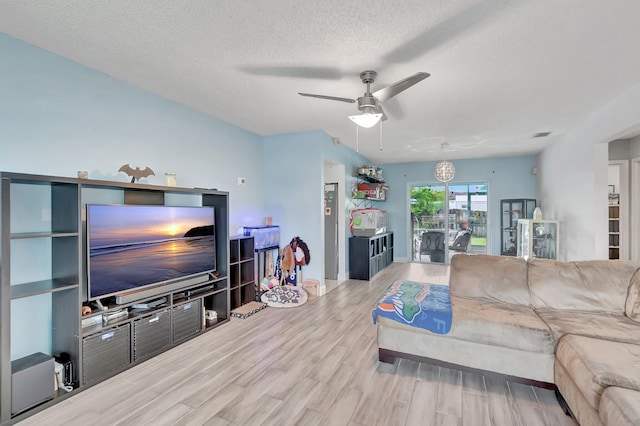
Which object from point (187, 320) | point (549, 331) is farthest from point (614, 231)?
point (187, 320)

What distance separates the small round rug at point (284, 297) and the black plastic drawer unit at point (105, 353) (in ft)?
6.34

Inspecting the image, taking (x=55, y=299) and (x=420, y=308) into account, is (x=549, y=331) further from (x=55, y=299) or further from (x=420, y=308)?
(x=55, y=299)

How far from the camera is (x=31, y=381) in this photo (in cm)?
196

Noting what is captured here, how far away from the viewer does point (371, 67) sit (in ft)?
8.46

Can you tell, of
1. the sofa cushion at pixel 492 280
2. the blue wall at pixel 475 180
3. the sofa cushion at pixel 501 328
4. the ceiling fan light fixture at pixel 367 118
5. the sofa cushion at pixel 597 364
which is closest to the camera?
the sofa cushion at pixel 597 364

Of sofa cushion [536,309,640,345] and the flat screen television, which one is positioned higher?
the flat screen television

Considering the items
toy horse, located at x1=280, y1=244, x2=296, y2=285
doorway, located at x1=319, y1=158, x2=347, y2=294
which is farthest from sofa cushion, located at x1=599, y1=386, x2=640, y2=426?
doorway, located at x1=319, y1=158, x2=347, y2=294

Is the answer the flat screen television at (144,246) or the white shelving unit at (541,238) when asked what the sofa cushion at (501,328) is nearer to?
the flat screen television at (144,246)

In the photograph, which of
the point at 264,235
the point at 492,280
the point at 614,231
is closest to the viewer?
the point at 492,280

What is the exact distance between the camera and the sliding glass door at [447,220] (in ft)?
23.9

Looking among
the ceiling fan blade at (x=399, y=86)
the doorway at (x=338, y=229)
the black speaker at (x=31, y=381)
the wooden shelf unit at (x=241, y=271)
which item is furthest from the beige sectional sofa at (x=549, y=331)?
the doorway at (x=338, y=229)

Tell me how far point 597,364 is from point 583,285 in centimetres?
121

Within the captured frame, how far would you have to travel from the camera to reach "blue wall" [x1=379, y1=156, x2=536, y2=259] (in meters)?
6.84

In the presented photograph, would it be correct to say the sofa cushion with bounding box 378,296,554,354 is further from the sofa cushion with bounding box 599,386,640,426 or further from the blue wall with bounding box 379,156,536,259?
the blue wall with bounding box 379,156,536,259
